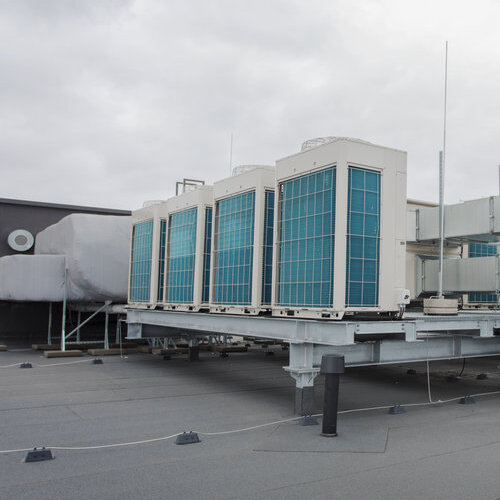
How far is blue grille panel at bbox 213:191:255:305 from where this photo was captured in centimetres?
940

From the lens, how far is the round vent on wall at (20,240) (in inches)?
837

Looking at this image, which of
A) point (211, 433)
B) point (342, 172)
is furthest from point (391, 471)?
point (342, 172)

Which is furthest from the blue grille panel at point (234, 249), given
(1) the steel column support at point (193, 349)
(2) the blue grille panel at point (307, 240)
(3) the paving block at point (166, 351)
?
(3) the paving block at point (166, 351)

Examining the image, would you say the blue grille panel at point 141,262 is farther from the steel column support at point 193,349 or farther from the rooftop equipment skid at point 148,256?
the steel column support at point 193,349

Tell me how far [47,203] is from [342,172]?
17493 mm

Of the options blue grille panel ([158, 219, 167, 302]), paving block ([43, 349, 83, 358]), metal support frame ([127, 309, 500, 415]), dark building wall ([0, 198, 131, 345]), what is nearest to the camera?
metal support frame ([127, 309, 500, 415])

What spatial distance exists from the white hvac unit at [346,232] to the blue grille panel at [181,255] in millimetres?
3646

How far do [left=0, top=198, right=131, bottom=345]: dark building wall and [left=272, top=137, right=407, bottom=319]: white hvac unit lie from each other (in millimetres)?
15176

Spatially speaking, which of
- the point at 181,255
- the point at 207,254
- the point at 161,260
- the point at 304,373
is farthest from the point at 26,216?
the point at 304,373

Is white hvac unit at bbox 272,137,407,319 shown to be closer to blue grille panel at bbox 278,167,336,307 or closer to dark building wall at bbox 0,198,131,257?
blue grille panel at bbox 278,167,336,307

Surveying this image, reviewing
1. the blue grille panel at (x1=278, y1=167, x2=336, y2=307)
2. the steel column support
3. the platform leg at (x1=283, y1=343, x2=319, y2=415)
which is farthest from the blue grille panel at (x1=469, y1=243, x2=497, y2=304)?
the steel column support

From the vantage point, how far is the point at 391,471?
5.13m

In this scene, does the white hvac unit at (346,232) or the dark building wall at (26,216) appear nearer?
the white hvac unit at (346,232)

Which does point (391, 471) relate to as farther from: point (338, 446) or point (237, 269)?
point (237, 269)
